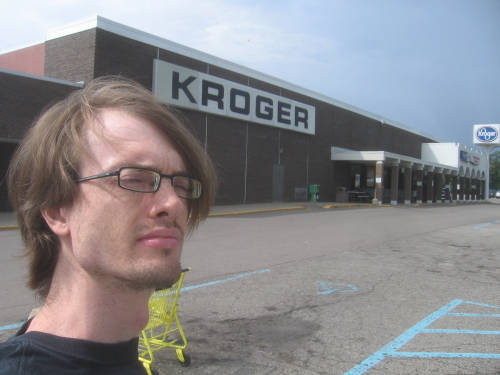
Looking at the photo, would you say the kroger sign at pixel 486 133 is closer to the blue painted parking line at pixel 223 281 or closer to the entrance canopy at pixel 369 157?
the entrance canopy at pixel 369 157

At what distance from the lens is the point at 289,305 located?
213 inches

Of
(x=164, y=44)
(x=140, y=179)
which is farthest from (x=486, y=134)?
(x=140, y=179)

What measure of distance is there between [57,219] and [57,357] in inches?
13.8

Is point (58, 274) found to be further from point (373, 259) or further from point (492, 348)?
point (373, 259)

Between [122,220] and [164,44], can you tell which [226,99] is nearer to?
[164,44]

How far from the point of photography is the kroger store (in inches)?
639

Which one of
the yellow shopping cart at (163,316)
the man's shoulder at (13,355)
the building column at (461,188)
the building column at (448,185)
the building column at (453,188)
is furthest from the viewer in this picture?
the building column at (461,188)

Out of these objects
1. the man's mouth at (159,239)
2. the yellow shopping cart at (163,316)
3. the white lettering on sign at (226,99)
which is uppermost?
the white lettering on sign at (226,99)

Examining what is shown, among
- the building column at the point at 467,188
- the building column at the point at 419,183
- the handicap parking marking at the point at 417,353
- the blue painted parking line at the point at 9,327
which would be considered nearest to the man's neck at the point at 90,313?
the handicap parking marking at the point at 417,353

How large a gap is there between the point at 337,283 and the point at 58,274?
5977 millimetres

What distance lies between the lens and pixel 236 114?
22.6 m

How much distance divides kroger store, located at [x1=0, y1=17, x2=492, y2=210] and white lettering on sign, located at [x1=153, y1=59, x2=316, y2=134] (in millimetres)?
54

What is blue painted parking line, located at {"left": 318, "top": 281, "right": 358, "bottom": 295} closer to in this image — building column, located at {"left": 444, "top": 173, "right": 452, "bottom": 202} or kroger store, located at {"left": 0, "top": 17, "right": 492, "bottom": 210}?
kroger store, located at {"left": 0, "top": 17, "right": 492, "bottom": 210}

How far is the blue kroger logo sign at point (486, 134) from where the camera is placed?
5750cm
